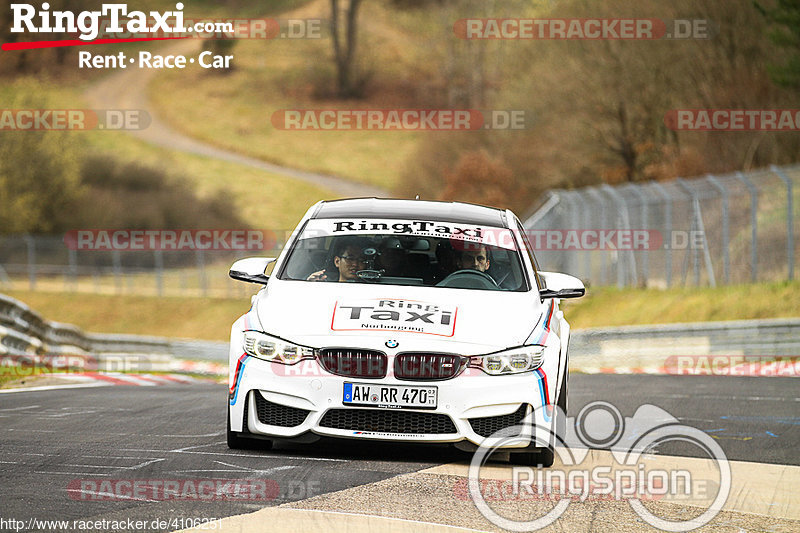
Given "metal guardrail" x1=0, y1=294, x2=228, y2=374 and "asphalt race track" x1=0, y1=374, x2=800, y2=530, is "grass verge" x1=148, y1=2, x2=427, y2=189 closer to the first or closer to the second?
"metal guardrail" x1=0, y1=294, x2=228, y2=374

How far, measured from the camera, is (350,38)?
98.6 meters

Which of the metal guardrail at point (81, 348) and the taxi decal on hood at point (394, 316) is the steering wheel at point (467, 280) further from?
the metal guardrail at point (81, 348)

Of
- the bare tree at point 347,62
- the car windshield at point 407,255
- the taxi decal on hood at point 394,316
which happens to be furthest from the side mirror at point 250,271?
the bare tree at point 347,62

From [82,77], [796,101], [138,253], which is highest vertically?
[82,77]

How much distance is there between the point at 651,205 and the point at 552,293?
2046cm

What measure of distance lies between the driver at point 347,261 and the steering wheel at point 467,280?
62 cm

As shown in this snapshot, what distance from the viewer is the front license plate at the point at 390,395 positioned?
25.1 ft

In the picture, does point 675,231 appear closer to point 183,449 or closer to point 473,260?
point 473,260

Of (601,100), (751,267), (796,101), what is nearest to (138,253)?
(601,100)

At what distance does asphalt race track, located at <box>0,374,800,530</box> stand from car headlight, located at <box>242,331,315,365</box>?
0.66 metres

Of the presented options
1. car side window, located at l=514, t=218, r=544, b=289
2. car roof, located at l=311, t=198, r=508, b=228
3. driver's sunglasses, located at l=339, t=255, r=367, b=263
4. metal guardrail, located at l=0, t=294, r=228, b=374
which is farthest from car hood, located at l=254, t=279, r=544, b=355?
metal guardrail, located at l=0, t=294, r=228, b=374

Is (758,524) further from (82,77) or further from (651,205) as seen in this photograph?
(82,77)

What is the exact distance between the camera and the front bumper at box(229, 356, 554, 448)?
302 inches

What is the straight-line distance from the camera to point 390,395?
7652 mm
